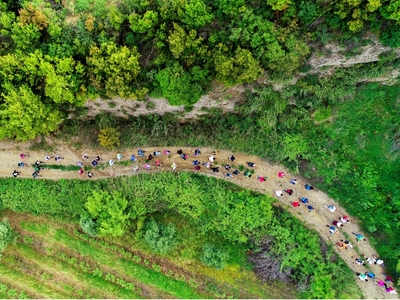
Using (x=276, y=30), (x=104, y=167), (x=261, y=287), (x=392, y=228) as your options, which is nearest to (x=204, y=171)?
(x=104, y=167)

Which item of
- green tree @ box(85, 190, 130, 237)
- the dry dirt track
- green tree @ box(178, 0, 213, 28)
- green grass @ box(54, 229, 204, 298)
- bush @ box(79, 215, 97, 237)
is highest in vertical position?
green tree @ box(178, 0, 213, 28)

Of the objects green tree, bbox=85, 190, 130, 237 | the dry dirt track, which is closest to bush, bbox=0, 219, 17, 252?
the dry dirt track

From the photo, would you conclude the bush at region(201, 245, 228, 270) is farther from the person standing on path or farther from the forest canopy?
the forest canopy

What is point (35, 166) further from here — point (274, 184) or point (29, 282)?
point (274, 184)

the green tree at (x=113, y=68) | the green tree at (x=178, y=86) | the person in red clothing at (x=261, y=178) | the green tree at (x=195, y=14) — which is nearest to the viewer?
the green tree at (x=195, y=14)

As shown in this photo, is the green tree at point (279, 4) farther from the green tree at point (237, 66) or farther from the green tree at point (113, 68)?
the green tree at point (113, 68)

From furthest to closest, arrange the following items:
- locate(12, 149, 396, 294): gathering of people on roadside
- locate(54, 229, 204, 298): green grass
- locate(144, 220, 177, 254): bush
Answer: locate(54, 229, 204, 298): green grass, locate(12, 149, 396, 294): gathering of people on roadside, locate(144, 220, 177, 254): bush

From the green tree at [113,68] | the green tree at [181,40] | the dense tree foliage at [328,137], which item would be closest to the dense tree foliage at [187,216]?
the dense tree foliage at [328,137]
